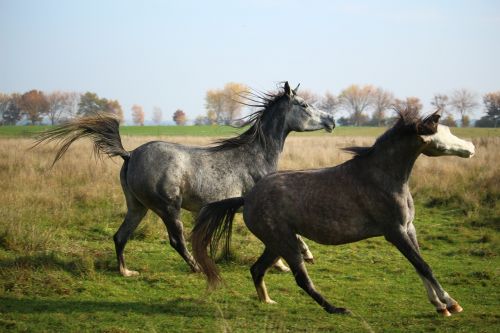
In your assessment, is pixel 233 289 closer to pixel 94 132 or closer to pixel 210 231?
pixel 210 231

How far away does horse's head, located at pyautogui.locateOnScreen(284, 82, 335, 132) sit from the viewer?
8.07m

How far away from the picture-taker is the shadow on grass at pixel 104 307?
541cm

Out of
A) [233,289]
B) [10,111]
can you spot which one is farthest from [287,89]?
[10,111]

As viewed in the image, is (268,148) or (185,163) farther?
(268,148)

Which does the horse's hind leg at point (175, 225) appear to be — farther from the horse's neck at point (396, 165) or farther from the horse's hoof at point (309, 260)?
the horse's neck at point (396, 165)

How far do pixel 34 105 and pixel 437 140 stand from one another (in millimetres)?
74975

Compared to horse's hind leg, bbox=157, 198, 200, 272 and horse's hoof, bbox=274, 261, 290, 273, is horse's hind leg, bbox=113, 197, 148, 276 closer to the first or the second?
horse's hind leg, bbox=157, 198, 200, 272

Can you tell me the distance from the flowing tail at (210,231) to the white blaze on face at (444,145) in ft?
6.50

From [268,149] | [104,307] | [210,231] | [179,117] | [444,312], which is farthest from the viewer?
[179,117]

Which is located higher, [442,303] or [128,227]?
[128,227]

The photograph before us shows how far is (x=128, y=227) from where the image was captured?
23.9ft

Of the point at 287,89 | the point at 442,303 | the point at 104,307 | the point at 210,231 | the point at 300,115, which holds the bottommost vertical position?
the point at 104,307

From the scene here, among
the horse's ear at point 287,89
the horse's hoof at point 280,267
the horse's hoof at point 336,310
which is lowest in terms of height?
the horse's hoof at point 280,267

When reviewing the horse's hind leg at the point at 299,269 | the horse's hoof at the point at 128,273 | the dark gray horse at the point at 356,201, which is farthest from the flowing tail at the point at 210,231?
the horse's hoof at the point at 128,273
